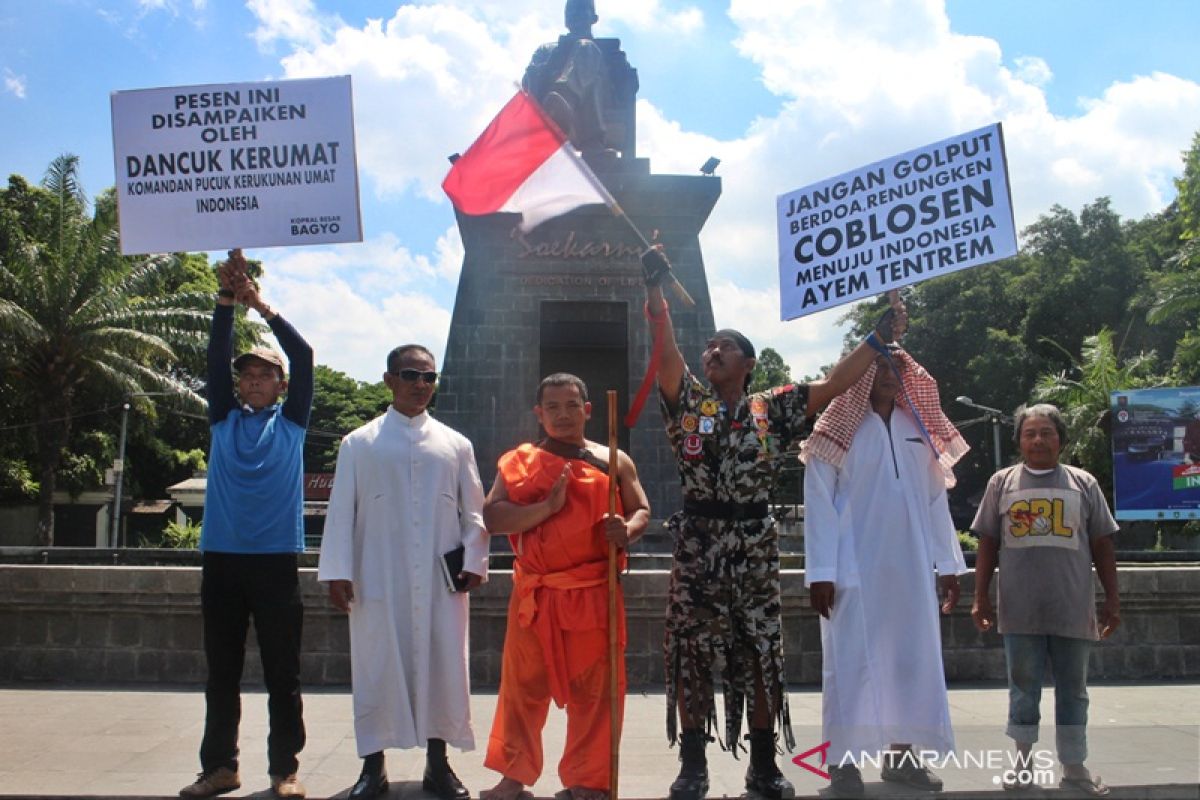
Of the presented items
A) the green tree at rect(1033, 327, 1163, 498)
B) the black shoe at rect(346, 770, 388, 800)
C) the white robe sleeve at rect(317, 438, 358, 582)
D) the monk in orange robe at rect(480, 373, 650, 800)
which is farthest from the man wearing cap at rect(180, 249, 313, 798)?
the green tree at rect(1033, 327, 1163, 498)

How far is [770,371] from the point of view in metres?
61.8

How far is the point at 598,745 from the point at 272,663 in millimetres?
1491

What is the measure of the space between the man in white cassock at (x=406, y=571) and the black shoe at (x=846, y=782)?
5.10 ft

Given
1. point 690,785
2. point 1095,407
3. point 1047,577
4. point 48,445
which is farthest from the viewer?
point 48,445

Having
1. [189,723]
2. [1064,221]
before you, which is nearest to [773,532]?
[189,723]

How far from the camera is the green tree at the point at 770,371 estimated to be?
57.9 metres

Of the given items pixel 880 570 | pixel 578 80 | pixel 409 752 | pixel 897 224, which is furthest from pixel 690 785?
pixel 578 80

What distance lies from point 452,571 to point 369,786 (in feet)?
3.11

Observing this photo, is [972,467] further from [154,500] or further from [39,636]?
[39,636]

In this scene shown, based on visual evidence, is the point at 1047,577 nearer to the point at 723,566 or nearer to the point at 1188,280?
Answer: the point at 723,566

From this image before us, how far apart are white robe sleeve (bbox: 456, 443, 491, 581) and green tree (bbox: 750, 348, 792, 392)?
5045 cm

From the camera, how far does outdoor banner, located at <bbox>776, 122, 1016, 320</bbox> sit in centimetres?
509


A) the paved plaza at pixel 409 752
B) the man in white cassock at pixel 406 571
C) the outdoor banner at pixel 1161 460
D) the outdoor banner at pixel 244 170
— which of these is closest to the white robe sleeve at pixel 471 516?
the man in white cassock at pixel 406 571

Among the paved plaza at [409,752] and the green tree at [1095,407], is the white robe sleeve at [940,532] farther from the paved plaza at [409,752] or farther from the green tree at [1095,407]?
the green tree at [1095,407]
